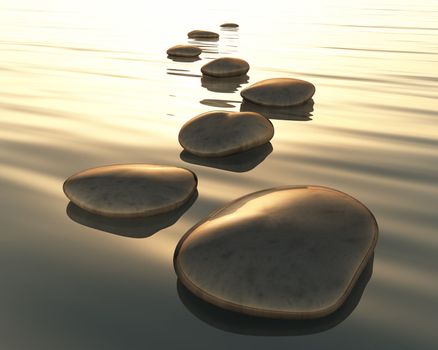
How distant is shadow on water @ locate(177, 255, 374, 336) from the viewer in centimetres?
130

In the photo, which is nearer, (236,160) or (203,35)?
(236,160)

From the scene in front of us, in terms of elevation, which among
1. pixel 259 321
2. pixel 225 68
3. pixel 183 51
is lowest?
pixel 183 51

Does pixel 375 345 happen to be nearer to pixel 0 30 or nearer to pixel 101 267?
pixel 101 267

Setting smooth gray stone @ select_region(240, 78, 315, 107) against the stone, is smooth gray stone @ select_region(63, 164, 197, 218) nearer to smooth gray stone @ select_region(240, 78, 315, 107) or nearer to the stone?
smooth gray stone @ select_region(240, 78, 315, 107)

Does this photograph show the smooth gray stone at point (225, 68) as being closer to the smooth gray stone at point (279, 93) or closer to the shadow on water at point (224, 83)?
the shadow on water at point (224, 83)

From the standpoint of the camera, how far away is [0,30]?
30.1ft

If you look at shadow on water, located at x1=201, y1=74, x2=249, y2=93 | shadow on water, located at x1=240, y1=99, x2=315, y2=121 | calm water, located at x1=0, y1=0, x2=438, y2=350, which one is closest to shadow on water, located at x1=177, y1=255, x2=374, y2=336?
calm water, located at x1=0, y1=0, x2=438, y2=350

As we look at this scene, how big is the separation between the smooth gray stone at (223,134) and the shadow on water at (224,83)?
166 centimetres

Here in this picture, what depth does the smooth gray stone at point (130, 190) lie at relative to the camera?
1.91m

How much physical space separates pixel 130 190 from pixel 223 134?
0.86 m

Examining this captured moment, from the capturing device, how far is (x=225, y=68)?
5.07 metres

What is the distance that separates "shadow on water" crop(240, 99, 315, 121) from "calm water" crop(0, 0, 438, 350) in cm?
3

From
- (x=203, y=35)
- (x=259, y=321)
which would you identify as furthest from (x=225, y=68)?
(x=203, y=35)

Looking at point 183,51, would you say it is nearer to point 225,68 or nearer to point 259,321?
point 225,68
